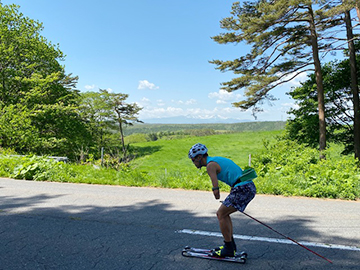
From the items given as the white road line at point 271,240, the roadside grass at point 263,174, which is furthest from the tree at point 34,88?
the white road line at point 271,240

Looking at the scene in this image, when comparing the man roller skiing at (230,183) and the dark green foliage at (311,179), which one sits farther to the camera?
the dark green foliage at (311,179)

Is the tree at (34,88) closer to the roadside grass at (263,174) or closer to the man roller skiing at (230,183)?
the roadside grass at (263,174)

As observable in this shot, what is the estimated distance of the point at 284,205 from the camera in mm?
6992

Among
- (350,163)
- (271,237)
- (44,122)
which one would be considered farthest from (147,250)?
(44,122)

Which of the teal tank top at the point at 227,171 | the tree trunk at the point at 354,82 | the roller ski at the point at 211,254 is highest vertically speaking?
the tree trunk at the point at 354,82

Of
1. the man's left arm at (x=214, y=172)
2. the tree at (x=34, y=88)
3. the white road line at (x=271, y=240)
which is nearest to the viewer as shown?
the man's left arm at (x=214, y=172)

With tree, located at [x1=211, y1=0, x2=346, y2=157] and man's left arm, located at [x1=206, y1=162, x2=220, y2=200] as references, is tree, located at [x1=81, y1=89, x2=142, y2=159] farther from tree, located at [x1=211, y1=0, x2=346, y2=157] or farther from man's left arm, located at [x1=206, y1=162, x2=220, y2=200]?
man's left arm, located at [x1=206, y1=162, x2=220, y2=200]

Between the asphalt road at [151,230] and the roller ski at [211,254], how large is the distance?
0.24 feet

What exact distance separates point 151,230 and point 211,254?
1.51 m

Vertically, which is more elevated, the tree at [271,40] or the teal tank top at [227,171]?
the tree at [271,40]

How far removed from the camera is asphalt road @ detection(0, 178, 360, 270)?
3938 mm

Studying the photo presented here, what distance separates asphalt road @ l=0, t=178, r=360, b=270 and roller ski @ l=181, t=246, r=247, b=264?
0.24ft

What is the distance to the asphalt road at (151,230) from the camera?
3.94 m

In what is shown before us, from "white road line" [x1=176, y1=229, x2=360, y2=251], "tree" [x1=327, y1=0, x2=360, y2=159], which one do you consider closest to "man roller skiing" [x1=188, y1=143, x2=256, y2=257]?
"white road line" [x1=176, y1=229, x2=360, y2=251]
